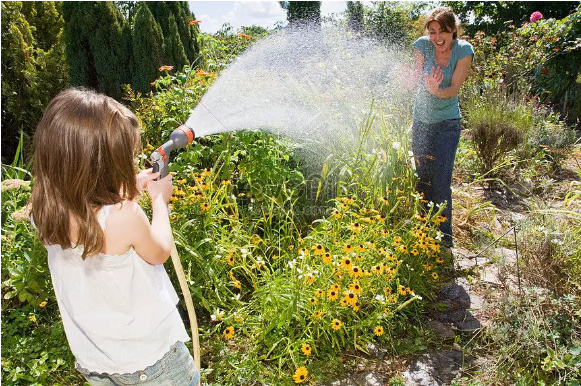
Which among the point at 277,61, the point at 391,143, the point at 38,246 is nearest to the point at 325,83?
the point at 277,61

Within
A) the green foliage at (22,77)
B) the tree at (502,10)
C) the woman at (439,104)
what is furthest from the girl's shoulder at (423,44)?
the tree at (502,10)

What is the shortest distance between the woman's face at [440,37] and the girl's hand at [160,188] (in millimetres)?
2154

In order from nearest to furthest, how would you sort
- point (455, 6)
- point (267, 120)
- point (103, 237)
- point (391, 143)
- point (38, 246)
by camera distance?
1. point (103, 237)
2. point (38, 246)
3. point (267, 120)
4. point (391, 143)
5. point (455, 6)

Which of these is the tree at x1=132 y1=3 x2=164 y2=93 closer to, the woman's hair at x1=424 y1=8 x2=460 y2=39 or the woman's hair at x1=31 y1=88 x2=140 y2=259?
the woman's hair at x1=424 y1=8 x2=460 y2=39

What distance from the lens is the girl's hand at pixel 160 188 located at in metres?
1.57

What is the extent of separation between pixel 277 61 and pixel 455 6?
969 centimetres

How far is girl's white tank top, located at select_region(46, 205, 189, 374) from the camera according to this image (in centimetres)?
137

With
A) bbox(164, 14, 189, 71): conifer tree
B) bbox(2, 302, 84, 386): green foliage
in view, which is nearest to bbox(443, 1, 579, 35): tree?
bbox(164, 14, 189, 71): conifer tree

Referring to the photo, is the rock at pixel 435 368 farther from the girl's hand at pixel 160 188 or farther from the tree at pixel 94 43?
the tree at pixel 94 43

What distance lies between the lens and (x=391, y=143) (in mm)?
3609

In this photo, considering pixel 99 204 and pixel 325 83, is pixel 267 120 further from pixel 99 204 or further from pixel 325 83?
pixel 99 204

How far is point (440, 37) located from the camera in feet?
9.95

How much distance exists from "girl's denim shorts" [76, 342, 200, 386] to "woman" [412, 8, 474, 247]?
78.7 inches

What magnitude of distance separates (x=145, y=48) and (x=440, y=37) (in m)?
4.75
